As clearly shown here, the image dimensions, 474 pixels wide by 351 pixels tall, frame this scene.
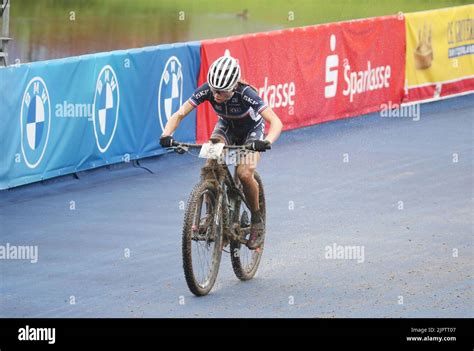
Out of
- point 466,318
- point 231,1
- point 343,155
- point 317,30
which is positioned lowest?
point 466,318

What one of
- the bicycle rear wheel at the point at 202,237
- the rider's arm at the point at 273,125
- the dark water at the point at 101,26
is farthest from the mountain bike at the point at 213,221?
the dark water at the point at 101,26

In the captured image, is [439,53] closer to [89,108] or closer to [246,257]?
[89,108]

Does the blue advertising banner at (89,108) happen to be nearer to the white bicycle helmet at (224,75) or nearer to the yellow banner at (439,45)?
the white bicycle helmet at (224,75)

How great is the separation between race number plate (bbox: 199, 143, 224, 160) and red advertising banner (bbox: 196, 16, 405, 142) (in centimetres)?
857

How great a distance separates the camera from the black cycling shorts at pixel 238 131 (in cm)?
1045

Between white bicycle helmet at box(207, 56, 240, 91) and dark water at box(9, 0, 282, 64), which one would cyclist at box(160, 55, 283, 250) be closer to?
white bicycle helmet at box(207, 56, 240, 91)

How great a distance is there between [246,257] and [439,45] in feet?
45.8

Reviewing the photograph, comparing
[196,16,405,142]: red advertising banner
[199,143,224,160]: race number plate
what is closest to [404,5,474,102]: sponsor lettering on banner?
[196,16,405,142]: red advertising banner

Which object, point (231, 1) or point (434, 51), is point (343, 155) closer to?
point (434, 51)

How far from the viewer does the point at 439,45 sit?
24.2m

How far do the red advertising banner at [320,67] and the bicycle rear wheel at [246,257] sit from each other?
24.2ft

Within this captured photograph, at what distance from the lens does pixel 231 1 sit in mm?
53875

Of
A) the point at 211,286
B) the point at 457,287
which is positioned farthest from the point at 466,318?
the point at 211,286

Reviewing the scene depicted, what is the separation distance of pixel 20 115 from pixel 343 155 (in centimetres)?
544
